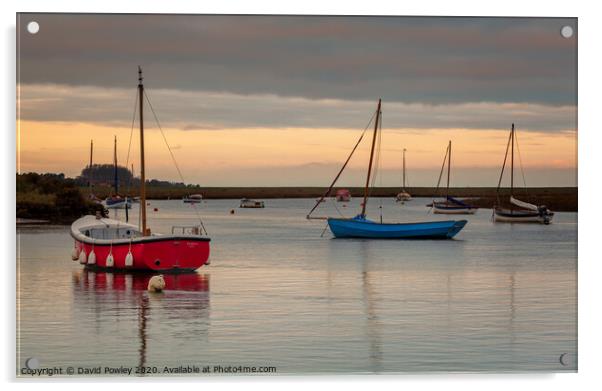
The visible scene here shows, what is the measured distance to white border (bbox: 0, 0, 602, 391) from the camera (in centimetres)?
886

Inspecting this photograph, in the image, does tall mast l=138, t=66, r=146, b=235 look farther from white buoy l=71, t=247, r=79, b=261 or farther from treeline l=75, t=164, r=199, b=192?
white buoy l=71, t=247, r=79, b=261

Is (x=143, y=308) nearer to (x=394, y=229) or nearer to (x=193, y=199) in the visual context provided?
(x=193, y=199)

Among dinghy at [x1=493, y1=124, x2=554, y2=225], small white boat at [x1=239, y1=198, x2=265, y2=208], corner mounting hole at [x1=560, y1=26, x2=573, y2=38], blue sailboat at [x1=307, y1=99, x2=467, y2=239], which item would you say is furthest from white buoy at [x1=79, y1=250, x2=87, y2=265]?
corner mounting hole at [x1=560, y1=26, x2=573, y2=38]

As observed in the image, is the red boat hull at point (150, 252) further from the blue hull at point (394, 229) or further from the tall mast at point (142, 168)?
the blue hull at point (394, 229)

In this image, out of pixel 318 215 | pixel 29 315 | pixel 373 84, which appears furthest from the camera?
pixel 318 215

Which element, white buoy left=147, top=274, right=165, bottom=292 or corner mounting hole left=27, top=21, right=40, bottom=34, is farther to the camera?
white buoy left=147, top=274, right=165, bottom=292

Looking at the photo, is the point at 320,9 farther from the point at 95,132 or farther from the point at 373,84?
the point at 95,132

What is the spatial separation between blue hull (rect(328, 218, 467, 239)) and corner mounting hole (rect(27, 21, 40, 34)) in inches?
134

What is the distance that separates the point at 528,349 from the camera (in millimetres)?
9125

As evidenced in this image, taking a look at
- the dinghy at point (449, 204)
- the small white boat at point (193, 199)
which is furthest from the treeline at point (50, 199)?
the dinghy at point (449, 204)

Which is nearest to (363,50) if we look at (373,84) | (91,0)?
(373,84)

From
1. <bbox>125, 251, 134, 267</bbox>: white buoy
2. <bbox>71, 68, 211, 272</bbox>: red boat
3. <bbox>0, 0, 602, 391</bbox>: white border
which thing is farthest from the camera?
<bbox>125, 251, 134, 267</bbox>: white buoy

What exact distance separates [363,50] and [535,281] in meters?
2.15

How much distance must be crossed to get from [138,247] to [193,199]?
677 millimetres
